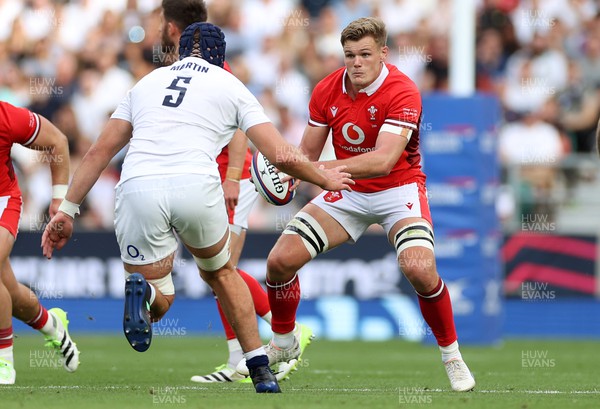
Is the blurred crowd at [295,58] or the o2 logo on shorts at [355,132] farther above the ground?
the o2 logo on shorts at [355,132]

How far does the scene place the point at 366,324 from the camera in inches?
605

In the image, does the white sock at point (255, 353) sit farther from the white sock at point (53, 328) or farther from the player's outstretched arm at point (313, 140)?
the white sock at point (53, 328)

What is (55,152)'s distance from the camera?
8688 millimetres

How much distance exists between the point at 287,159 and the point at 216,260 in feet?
2.64

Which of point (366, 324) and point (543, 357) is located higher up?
point (543, 357)

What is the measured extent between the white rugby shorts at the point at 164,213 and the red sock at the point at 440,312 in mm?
1726

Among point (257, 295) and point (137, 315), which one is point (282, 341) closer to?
point (257, 295)

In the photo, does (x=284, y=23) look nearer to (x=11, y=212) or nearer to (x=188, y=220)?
(x=11, y=212)

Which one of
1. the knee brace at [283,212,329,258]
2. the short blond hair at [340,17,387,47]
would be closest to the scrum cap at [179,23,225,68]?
the short blond hair at [340,17,387,47]

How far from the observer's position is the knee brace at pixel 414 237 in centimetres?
809

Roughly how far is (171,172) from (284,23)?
11.1 m

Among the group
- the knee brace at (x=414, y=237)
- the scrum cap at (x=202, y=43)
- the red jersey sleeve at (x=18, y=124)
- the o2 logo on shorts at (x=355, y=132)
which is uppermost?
the scrum cap at (x=202, y=43)

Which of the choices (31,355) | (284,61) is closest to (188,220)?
(31,355)

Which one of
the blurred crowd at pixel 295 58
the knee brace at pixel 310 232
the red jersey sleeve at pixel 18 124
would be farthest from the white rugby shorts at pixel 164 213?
the blurred crowd at pixel 295 58
